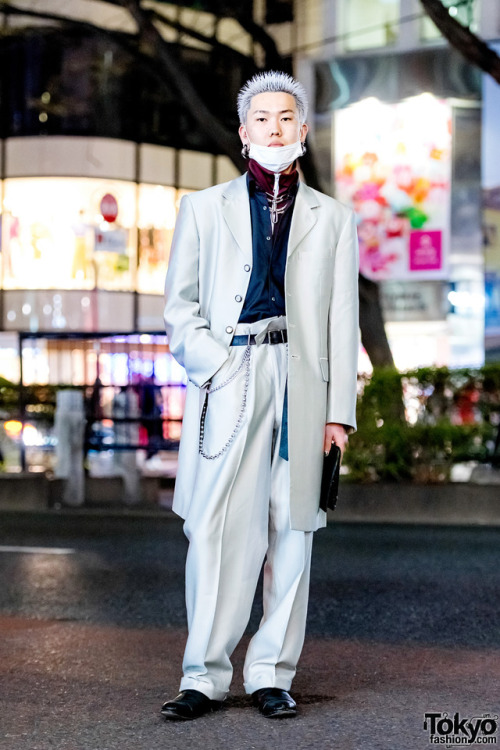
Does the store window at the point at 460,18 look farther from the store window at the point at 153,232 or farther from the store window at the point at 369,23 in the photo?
the store window at the point at 153,232

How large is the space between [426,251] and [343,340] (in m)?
18.4

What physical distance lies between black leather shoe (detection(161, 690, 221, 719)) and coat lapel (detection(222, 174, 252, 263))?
4.78 ft

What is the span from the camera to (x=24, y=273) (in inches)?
1184

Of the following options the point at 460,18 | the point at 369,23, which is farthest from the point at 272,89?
the point at 369,23

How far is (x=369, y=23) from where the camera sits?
22953mm

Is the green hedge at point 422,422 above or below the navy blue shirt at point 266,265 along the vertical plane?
below

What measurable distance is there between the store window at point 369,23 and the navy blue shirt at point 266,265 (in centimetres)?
1922

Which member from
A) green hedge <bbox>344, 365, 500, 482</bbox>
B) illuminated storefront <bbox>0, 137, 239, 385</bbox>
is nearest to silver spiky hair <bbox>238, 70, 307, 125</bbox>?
green hedge <bbox>344, 365, 500, 482</bbox>

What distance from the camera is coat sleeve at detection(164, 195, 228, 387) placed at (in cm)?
411

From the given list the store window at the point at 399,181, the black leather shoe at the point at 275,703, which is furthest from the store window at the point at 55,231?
the black leather shoe at the point at 275,703

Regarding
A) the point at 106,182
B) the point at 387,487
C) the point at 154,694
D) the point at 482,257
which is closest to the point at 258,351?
the point at 154,694

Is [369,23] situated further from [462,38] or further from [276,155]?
[276,155]

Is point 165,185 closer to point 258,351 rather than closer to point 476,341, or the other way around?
point 476,341

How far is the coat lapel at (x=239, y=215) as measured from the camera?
4230 millimetres
